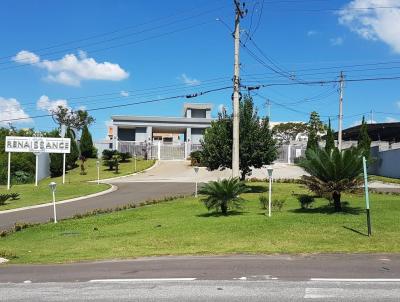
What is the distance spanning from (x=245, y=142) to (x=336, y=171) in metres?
12.6

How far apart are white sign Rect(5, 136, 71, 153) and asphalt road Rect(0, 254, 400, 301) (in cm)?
3047

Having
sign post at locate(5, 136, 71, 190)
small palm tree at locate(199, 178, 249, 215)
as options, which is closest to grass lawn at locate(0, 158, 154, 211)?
sign post at locate(5, 136, 71, 190)

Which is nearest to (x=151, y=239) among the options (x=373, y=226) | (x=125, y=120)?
(x=373, y=226)

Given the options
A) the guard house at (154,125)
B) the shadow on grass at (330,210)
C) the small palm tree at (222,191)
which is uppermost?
the guard house at (154,125)

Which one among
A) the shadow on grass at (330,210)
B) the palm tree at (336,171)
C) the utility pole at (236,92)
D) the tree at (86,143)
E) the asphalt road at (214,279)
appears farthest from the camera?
the tree at (86,143)

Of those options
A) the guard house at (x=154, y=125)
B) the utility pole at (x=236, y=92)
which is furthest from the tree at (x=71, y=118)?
the utility pole at (x=236, y=92)

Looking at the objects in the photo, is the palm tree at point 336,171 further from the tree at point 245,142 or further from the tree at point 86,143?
the tree at point 86,143

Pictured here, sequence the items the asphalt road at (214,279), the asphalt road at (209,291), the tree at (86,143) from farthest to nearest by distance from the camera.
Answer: the tree at (86,143) < the asphalt road at (214,279) < the asphalt road at (209,291)

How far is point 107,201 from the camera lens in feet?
Answer: 95.0

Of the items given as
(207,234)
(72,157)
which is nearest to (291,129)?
(72,157)

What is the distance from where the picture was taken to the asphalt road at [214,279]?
7.96 m

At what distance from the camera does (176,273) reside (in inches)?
400

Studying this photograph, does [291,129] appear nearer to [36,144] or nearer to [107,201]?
[36,144]

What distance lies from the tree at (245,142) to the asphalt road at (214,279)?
1852 centimetres
